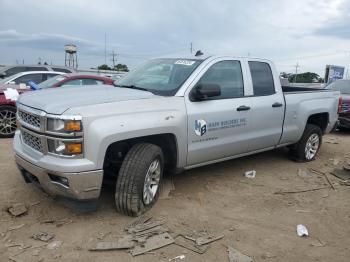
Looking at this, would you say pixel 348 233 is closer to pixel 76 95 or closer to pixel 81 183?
pixel 81 183

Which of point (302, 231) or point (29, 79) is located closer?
point (302, 231)

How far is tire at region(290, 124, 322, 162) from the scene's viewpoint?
23.0 feet

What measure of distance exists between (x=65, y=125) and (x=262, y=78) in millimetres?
3385

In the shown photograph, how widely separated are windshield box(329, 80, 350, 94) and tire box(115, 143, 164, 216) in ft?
30.1

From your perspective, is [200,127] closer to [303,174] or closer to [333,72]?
[303,174]

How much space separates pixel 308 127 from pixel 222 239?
385 centimetres

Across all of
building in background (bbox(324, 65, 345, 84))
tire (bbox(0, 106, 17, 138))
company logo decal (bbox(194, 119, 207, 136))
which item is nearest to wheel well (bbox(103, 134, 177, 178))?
company logo decal (bbox(194, 119, 207, 136))

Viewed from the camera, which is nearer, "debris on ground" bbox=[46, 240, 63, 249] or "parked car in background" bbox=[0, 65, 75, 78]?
"debris on ground" bbox=[46, 240, 63, 249]

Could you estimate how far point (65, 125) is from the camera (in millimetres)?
3654

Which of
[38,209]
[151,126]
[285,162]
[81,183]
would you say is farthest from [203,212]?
[285,162]

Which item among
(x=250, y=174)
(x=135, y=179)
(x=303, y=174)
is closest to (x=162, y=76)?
(x=135, y=179)

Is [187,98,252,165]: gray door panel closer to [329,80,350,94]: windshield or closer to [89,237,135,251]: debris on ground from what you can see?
[89,237,135,251]: debris on ground

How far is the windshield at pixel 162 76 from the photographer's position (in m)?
4.83

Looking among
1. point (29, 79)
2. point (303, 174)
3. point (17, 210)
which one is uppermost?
point (29, 79)
